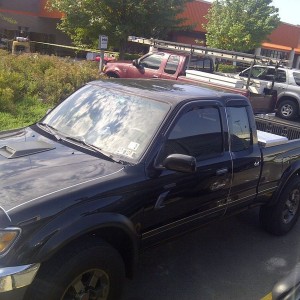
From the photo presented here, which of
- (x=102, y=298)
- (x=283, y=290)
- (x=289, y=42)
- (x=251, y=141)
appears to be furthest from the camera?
(x=289, y=42)

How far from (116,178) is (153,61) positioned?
10449mm

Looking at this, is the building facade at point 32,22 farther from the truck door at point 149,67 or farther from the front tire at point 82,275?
the front tire at point 82,275

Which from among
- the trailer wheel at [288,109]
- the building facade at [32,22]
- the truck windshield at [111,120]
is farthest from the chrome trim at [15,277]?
the building facade at [32,22]

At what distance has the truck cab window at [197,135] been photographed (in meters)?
3.56

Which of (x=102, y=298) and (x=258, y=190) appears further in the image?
(x=258, y=190)

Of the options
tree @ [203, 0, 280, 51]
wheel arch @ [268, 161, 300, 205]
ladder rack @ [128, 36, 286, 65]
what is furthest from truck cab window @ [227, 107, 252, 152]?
tree @ [203, 0, 280, 51]

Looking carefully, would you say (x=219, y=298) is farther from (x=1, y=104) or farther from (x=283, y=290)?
(x=1, y=104)

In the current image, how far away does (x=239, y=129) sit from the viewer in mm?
4348

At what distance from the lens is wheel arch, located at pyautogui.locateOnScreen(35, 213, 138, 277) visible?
2.58 metres

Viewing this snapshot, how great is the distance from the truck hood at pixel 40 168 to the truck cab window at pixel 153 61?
958cm

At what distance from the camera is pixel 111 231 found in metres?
3.04

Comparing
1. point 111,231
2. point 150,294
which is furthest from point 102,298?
point 150,294

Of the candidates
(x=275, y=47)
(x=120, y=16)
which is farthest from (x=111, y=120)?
(x=275, y=47)

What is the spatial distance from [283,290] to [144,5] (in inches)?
742
